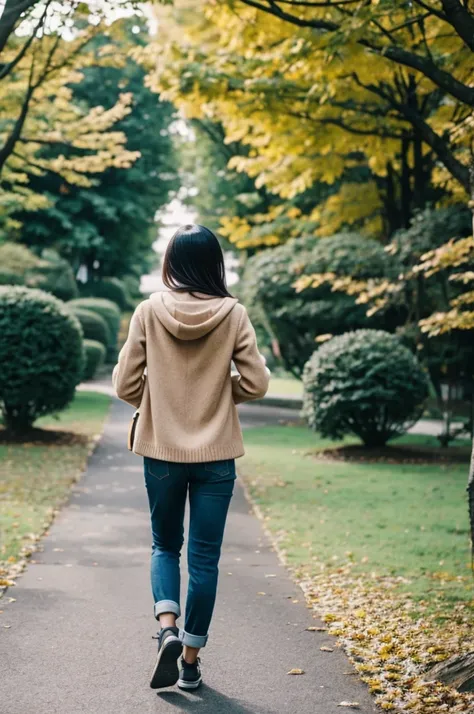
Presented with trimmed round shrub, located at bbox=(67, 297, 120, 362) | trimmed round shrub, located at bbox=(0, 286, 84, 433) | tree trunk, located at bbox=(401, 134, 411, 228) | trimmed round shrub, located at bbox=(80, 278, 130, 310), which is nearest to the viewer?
trimmed round shrub, located at bbox=(0, 286, 84, 433)

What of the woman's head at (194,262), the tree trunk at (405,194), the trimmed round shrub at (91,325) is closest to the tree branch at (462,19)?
the woman's head at (194,262)

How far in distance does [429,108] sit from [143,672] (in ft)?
38.6

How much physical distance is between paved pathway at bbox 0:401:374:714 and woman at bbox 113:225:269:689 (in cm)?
24

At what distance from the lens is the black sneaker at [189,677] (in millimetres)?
3748

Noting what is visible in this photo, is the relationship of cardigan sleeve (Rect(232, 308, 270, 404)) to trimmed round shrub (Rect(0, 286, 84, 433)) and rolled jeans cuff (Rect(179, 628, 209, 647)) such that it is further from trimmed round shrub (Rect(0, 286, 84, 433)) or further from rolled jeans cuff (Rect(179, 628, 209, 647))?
trimmed round shrub (Rect(0, 286, 84, 433))

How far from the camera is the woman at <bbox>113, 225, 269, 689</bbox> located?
373cm

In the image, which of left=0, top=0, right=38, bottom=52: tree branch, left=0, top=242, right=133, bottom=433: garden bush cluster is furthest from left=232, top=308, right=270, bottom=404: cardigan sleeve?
left=0, top=242, right=133, bottom=433: garden bush cluster

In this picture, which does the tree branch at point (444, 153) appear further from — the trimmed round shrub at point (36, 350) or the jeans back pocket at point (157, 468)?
the trimmed round shrub at point (36, 350)

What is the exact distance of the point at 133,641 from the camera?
4430 millimetres

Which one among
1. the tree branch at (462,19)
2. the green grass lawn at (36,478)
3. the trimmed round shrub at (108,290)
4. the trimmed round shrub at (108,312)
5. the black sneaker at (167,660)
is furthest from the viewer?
the trimmed round shrub at (108,290)

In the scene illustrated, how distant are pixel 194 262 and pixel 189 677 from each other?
70.3 inches

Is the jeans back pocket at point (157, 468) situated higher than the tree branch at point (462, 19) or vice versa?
the tree branch at point (462, 19)

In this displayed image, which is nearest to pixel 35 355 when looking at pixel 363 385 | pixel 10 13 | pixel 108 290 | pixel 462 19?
pixel 363 385

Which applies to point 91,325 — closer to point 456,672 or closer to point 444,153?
point 444,153
